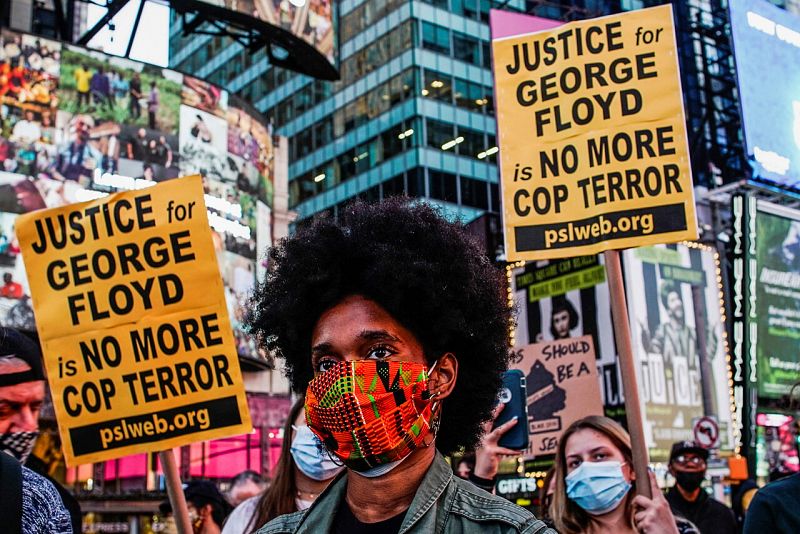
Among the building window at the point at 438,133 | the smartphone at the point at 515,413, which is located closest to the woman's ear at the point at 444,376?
the smartphone at the point at 515,413

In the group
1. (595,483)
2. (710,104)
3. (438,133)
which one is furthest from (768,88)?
(595,483)

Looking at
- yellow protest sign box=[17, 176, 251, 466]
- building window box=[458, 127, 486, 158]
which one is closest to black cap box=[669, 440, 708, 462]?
yellow protest sign box=[17, 176, 251, 466]

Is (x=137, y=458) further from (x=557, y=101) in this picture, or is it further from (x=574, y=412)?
(x=557, y=101)

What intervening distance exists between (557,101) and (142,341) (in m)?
2.61

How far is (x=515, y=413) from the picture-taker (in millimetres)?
4941

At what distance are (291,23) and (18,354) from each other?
25.9 meters

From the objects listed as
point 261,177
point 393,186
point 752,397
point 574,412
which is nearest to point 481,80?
point 393,186

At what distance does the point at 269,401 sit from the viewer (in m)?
29.9

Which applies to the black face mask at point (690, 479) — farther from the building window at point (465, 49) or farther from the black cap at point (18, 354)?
the building window at point (465, 49)

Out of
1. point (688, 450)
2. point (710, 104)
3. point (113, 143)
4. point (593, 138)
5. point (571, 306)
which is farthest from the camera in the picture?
point (710, 104)

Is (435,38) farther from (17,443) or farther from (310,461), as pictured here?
(17,443)

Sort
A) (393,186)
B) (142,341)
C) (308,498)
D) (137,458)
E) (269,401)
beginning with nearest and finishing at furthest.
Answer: (308,498), (142,341), (137,458), (269,401), (393,186)

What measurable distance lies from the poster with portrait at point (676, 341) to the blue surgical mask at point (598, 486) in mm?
20252

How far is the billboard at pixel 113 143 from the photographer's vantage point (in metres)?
24.1
